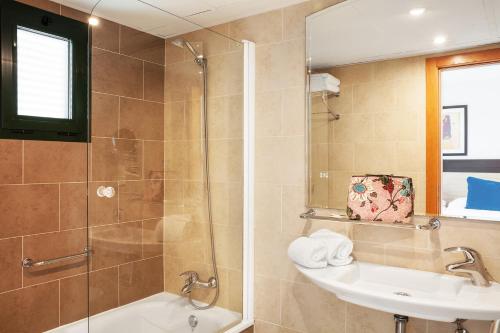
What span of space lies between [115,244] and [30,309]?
2.18ft

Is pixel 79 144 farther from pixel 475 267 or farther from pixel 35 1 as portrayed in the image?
pixel 475 267

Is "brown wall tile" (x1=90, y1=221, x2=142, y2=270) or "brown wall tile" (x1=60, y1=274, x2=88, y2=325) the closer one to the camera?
"brown wall tile" (x1=90, y1=221, x2=142, y2=270)

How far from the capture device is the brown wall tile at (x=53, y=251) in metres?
1.92

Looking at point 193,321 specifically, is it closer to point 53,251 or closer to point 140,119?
point 53,251

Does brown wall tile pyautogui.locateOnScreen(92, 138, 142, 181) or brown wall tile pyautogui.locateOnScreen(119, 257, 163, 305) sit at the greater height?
brown wall tile pyautogui.locateOnScreen(92, 138, 142, 181)

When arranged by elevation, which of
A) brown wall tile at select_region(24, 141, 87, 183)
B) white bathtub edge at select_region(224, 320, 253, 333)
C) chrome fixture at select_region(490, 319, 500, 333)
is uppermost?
brown wall tile at select_region(24, 141, 87, 183)

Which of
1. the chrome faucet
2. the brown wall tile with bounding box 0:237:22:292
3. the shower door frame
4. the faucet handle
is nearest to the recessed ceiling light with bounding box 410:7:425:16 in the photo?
the shower door frame

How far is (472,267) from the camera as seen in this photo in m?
1.49

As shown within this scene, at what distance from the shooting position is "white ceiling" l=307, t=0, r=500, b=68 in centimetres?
153

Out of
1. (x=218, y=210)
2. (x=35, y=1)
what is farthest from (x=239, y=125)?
(x=35, y=1)

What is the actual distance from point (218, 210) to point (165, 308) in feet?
1.90

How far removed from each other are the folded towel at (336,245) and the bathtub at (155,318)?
2.53ft

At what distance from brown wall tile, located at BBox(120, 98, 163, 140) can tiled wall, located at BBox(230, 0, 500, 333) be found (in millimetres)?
631

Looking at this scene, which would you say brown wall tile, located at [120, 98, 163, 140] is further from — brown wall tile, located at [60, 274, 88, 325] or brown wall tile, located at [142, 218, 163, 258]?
brown wall tile, located at [60, 274, 88, 325]
